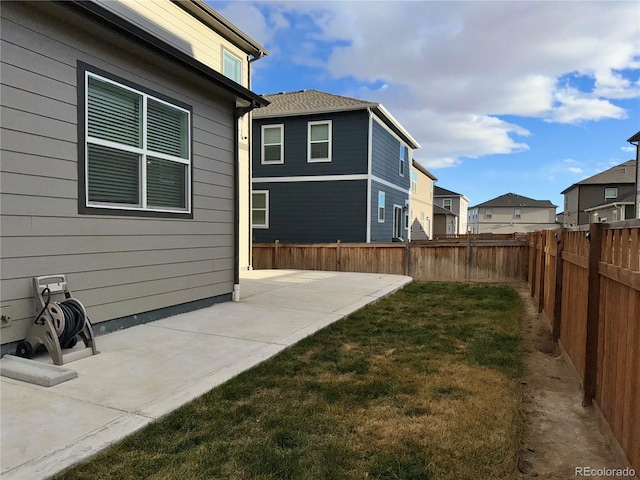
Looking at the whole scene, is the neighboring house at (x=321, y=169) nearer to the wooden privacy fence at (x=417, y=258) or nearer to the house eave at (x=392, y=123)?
the house eave at (x=392, y=123)

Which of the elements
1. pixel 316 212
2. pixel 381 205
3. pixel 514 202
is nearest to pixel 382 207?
pixel 381 205

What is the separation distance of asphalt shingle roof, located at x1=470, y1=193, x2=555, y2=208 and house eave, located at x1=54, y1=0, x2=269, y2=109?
53.1 metres

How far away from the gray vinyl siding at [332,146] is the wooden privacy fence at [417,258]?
10.4ft

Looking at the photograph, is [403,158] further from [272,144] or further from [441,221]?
[441,221]

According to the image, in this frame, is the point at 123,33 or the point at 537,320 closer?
the point at 123,33

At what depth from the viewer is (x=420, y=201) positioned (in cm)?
2770

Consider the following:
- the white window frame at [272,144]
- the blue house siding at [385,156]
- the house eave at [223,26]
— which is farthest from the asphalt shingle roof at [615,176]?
the house eave at [223,26]

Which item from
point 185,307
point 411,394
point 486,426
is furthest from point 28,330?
point 486,426

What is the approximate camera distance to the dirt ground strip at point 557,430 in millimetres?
2428

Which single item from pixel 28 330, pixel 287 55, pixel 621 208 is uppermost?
pixel 287 55

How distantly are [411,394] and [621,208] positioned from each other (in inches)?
1160

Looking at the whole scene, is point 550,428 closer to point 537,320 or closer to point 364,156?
→ point 537,320

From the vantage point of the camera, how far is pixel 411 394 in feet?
10.8

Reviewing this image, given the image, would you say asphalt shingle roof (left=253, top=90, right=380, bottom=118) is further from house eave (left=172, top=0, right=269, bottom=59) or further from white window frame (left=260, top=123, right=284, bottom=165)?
house eave (left=172, top=0, right=269, bottom=59)
